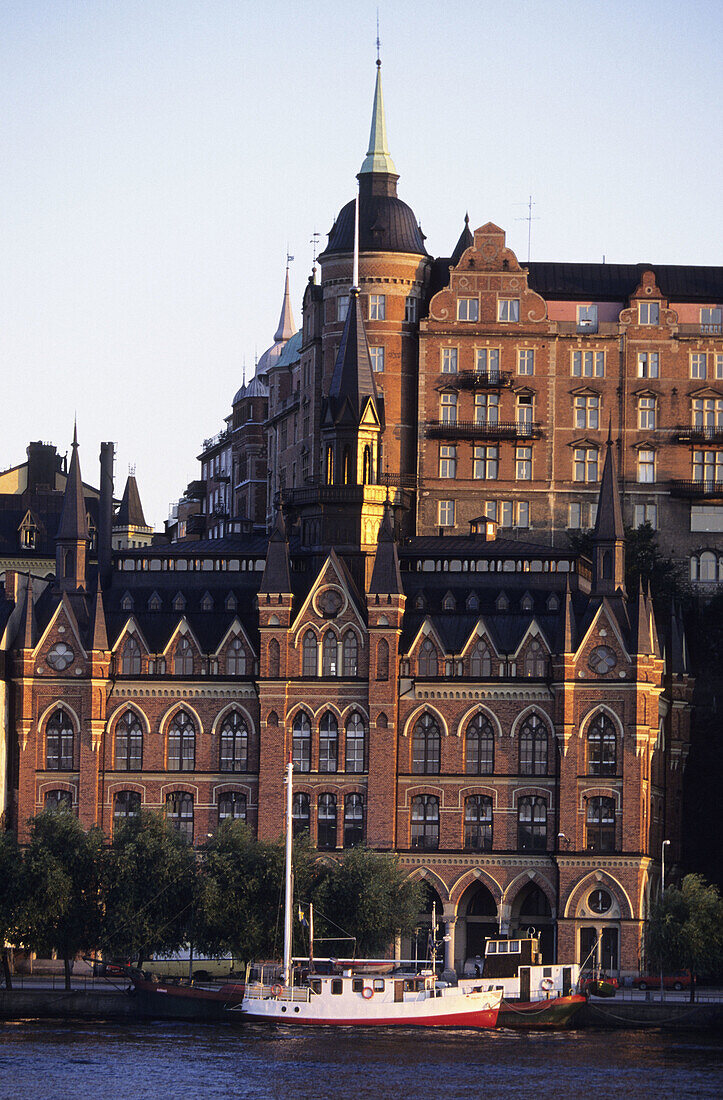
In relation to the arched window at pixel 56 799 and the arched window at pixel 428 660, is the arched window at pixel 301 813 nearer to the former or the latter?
the arched window at pixel 428 660

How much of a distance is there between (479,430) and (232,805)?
37863mm

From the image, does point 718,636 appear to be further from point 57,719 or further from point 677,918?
point 57,719

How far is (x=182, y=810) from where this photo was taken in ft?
550

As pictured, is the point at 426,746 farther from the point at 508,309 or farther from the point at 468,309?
the point at 508,309

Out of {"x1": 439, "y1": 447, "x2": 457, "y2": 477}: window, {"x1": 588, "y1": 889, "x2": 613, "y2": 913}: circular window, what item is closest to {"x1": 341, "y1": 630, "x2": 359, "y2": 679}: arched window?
{"x1": 588, "y1": 889, "x2": 613, "y2": 913}: circular window

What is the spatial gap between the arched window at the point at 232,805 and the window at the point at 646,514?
1610 inches

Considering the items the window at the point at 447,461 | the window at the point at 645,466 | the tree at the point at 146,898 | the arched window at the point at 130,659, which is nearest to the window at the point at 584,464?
the window at the point at 645,466

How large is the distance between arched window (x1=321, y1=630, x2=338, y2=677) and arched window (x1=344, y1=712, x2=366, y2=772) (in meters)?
3.03

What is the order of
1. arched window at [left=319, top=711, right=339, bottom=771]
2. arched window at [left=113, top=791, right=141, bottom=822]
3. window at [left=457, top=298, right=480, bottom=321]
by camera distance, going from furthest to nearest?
window at [left=457, top=298, right=480, bottom=321], arched window at [left=113, top=791, right=141, bottom=822], arched window at [left=319, top=711, right=339, bottom=771]

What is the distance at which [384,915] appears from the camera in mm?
154125

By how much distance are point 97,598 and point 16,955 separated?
2123 cm

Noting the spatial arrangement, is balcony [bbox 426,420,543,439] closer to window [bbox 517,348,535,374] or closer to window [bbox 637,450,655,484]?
window [bbox 517,348,535,374]

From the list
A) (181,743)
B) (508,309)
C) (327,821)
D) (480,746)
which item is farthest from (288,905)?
(508,309)

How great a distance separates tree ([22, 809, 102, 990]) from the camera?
499ft
